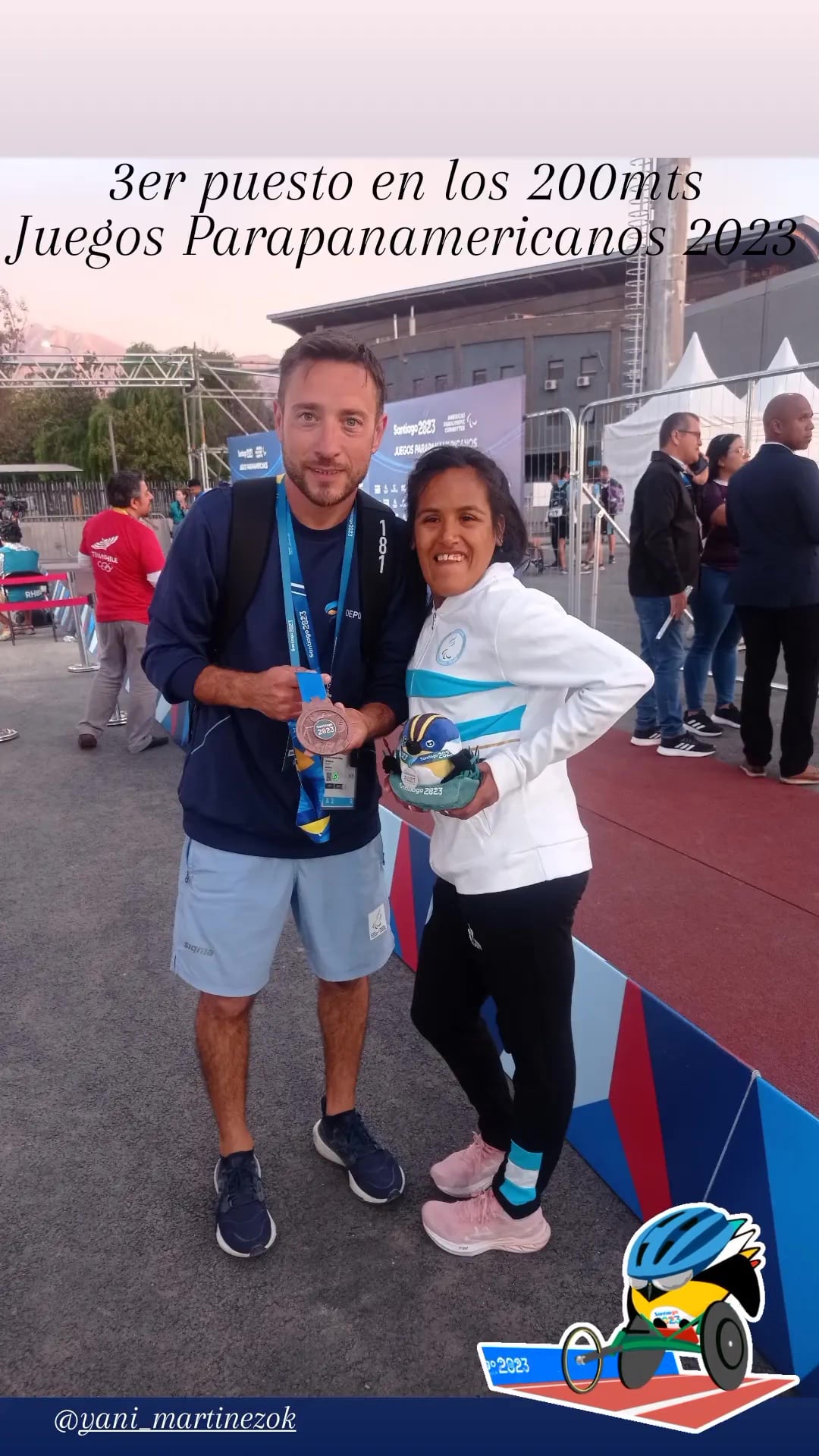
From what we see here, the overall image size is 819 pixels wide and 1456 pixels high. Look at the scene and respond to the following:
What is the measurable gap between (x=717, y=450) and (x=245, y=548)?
483 centimetres

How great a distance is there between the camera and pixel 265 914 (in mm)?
1929

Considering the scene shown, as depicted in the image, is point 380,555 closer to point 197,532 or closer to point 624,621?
point 197,532

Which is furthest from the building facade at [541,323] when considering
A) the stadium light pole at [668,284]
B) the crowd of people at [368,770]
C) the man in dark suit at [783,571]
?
the crowd of people at [368,770]

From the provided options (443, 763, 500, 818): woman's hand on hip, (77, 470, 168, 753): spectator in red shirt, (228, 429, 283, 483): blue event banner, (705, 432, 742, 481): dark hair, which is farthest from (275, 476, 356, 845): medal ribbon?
(228, 429, 283, 483): blue event banner

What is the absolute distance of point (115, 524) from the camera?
6.01m

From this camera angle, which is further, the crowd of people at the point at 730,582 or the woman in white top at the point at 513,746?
the crowd of people at the point at 730,582

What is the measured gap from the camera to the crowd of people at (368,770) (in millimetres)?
1655

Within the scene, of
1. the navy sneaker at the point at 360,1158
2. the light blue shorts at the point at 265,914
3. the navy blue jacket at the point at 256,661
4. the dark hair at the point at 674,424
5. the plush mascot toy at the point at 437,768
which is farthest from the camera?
the dark hair at the point at 674,424

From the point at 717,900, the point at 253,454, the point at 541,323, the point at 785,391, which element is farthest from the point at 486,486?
the point at 541,323

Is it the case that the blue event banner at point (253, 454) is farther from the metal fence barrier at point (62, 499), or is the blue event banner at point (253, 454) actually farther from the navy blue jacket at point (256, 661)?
the metal fence barrier at point (62, 499)

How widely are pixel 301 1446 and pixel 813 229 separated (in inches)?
1258

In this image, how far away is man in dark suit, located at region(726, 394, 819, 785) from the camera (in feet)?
14.8

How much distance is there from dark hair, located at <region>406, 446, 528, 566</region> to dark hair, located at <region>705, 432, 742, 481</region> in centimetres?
448

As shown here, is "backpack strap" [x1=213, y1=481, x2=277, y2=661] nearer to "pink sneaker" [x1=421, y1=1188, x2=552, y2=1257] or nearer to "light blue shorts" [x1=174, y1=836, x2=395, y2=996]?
"light blue shorts" [x1=174, y1=836, x2=395, y2=996]
